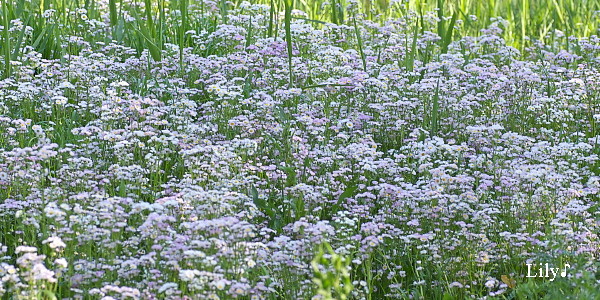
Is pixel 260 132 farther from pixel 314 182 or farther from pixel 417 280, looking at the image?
pixel 417 280

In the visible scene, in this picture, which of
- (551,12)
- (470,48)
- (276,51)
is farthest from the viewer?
(551,12)

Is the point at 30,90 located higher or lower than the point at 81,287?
higher

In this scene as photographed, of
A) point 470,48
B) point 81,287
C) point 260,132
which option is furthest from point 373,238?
point 470,48

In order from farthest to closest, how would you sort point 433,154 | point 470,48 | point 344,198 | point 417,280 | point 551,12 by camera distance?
point 551,12 → point 470,48 → point 433,154 → point 344,198 → point 417,280

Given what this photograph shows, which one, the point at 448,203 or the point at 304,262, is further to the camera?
the point at 448,203

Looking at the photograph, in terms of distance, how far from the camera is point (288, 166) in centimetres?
450

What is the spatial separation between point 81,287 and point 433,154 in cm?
228

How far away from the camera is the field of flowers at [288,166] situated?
335 cm

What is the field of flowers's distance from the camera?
11.0 ft

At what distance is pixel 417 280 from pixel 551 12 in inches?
209

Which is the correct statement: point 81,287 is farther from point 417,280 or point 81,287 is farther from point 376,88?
point 376,88

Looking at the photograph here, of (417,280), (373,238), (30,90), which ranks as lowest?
(417,280)

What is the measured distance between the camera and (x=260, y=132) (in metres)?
4.89

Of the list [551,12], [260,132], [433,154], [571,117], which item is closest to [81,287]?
[260,132]
